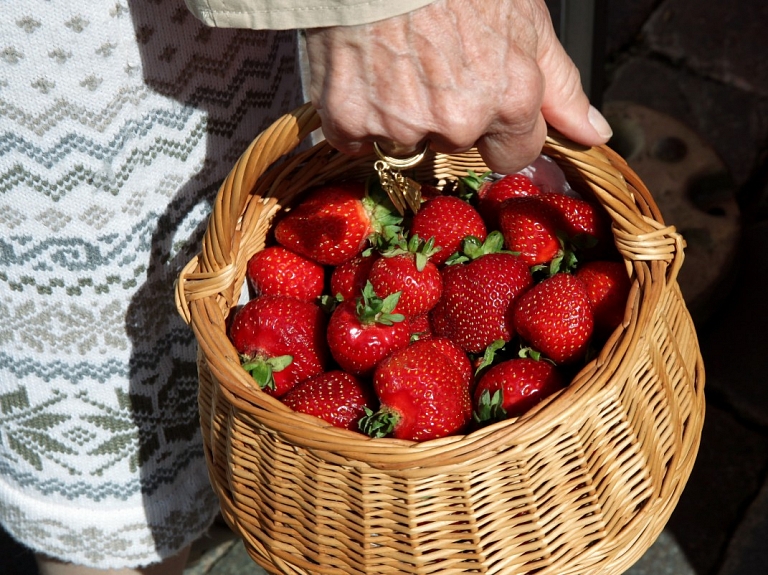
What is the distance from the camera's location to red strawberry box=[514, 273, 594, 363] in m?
0.92

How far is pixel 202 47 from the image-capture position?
0.93 meters

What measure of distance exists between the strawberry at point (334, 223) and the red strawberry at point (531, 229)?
0.15 metres

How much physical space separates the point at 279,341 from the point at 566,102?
418 millimetres

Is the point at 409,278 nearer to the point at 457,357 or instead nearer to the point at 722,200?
the point at 457,357

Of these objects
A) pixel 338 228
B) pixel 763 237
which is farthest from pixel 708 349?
pixel 338 228

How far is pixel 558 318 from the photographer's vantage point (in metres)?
0.91

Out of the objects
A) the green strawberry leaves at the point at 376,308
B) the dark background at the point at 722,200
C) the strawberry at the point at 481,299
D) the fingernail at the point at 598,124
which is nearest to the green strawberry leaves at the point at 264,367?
the green strawberry leaves at the point at 376,308

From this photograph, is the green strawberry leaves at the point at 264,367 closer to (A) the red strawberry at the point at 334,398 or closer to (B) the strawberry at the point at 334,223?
(A) the red strawberry at the point at 334,398

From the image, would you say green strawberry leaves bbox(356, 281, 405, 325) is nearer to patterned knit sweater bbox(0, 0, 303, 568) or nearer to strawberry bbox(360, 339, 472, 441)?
strawberry bbox(360, 339, 472, 441)

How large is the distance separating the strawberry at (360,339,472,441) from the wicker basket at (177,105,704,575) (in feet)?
0.33

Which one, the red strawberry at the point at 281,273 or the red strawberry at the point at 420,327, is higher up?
the red strawberry at the point at 281,273

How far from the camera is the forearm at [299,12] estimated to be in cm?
69

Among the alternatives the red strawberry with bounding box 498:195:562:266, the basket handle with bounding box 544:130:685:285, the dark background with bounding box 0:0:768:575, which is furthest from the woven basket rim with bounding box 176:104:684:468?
the dark background with bounding box 0:0:768:575

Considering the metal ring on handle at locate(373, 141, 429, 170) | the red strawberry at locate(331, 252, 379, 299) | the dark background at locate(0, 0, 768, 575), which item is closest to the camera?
the metal ring on handle at locate(373, 141, 429, 170)
